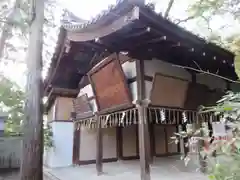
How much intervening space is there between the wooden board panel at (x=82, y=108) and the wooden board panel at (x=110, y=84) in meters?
0.87

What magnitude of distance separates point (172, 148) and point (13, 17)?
295 inches

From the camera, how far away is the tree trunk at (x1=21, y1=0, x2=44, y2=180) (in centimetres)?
359

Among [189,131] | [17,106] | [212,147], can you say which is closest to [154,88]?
[189,131]

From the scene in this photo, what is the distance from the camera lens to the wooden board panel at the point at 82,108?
241 inches

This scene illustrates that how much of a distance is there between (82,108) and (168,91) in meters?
2.91

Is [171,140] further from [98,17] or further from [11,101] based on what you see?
[98,17]

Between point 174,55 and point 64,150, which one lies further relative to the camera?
point 64,150

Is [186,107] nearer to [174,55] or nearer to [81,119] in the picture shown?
[174,55]

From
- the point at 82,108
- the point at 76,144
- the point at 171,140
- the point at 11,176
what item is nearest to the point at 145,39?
the point at 82,108

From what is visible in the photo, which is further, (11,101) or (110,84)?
(11,101)

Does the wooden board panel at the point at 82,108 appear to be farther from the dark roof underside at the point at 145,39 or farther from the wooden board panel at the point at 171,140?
the wooden board panel at the point at 171,140

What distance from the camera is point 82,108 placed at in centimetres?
646

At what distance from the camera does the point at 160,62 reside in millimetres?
4695

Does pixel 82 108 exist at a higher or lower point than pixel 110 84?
lower
